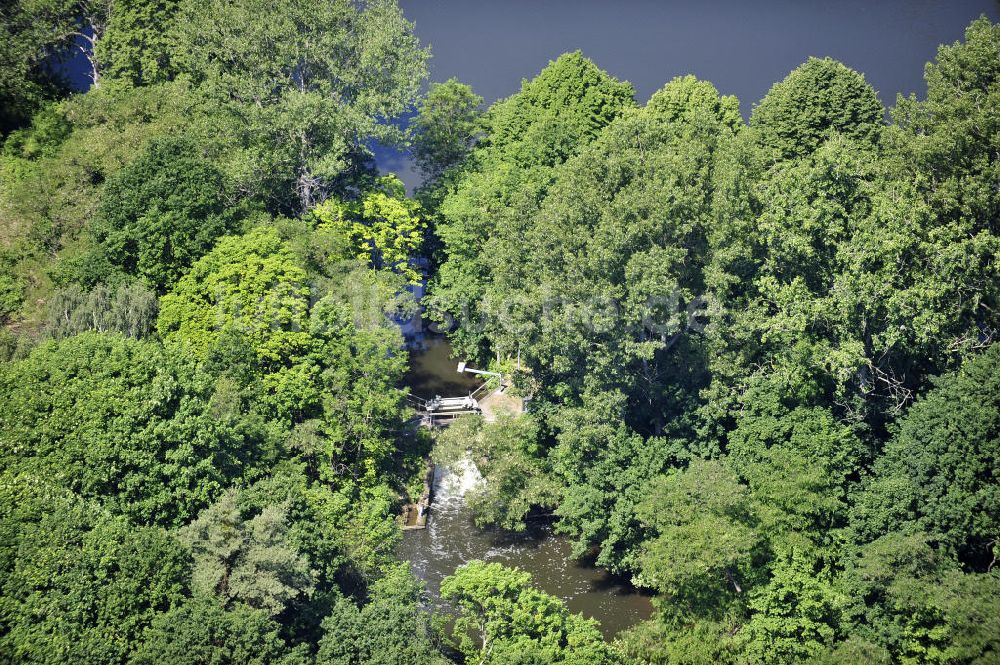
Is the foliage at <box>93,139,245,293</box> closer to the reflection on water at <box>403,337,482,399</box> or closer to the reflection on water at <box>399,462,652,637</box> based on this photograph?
the reflection on water at <box>403,337,482,399</box>

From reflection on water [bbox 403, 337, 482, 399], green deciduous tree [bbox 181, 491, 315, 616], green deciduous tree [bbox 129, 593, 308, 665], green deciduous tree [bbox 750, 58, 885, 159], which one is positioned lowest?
green deciduous tree [bbox 129, 593, 308, 665]

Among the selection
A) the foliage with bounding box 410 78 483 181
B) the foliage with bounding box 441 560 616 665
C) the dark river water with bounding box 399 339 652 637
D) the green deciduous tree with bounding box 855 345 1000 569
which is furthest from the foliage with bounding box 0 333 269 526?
the foliage with bounding box 410 78 483 181

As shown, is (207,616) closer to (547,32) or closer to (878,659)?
(878,659)

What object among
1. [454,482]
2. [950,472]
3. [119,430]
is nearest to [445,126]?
[454,482]

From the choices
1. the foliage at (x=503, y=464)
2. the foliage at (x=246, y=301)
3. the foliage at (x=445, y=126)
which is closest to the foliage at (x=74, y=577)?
the foliage at (x=246, y=301)

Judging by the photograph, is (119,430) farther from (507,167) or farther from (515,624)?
(507,167)

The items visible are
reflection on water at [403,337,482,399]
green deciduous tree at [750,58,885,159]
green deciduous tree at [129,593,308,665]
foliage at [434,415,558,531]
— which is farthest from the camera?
reflection on water at [403,337,482,399]

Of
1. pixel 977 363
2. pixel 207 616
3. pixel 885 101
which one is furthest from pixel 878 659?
pixel 885 101

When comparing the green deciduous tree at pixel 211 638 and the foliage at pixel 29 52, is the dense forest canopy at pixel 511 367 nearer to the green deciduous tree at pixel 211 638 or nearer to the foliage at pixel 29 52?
the green deciduous tree at pixel 211 638
